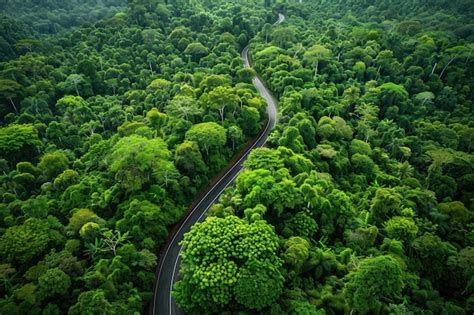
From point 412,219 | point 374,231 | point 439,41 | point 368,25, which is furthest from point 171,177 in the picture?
point 368,25

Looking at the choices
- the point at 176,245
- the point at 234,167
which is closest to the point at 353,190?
the point at 234,167

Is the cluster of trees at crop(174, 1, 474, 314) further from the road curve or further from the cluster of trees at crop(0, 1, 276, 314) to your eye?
the cluster of trees at crop(0, 1, 276, 314)

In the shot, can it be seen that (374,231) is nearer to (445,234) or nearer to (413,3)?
(445,234)

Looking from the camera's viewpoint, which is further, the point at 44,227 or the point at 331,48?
the point at 331,48

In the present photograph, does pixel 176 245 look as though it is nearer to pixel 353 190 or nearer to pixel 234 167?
pixel 234 167

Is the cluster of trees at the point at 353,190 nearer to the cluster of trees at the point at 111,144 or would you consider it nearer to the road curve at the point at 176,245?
the road curve at the point at 176,245

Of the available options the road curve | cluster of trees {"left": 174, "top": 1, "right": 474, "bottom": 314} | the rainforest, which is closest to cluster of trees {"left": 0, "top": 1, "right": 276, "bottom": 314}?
the rainforest
